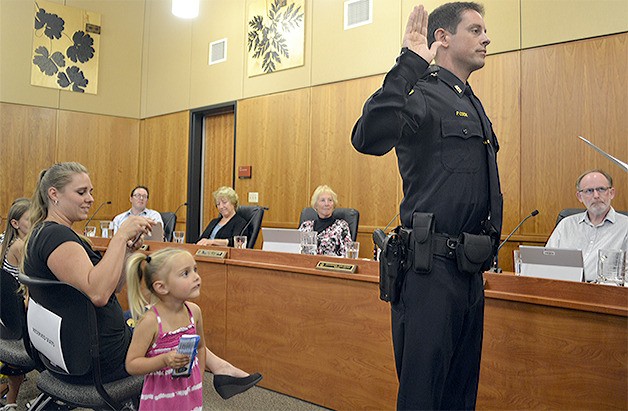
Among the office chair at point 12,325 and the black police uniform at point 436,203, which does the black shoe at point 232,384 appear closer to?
the black police uniform at point 436,203

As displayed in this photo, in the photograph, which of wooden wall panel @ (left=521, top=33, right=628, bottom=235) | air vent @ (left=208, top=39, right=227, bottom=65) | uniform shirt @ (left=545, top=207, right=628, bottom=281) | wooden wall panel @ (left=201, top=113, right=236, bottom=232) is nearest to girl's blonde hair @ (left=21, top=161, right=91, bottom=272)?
uniform shirt @ (left=545, top=207, right=628, bottom=281)

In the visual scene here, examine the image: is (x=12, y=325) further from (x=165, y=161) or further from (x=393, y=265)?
(x=165, y=161)

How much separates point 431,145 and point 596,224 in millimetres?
1992

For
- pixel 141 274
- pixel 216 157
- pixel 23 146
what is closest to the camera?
pixel 141 274

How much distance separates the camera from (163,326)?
5.70 feet

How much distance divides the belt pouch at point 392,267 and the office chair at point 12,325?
1.38 metres

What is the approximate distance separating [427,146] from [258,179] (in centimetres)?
479

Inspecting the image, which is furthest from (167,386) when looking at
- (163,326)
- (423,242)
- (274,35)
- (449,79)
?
(274,35)

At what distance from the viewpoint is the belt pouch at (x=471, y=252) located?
1476mm

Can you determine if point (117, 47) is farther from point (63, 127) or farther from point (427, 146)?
point (427, 146)

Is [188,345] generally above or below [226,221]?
below

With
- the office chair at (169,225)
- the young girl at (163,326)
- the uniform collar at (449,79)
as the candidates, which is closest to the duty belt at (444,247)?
the uniform collar at (449,79)

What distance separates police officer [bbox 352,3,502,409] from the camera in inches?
58.3

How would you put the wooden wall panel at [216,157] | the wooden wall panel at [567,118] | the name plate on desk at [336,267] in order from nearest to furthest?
the name plate on desk at [336,267], the wooden wall panel at [567,118], the wooden wall panel at [216,157]
